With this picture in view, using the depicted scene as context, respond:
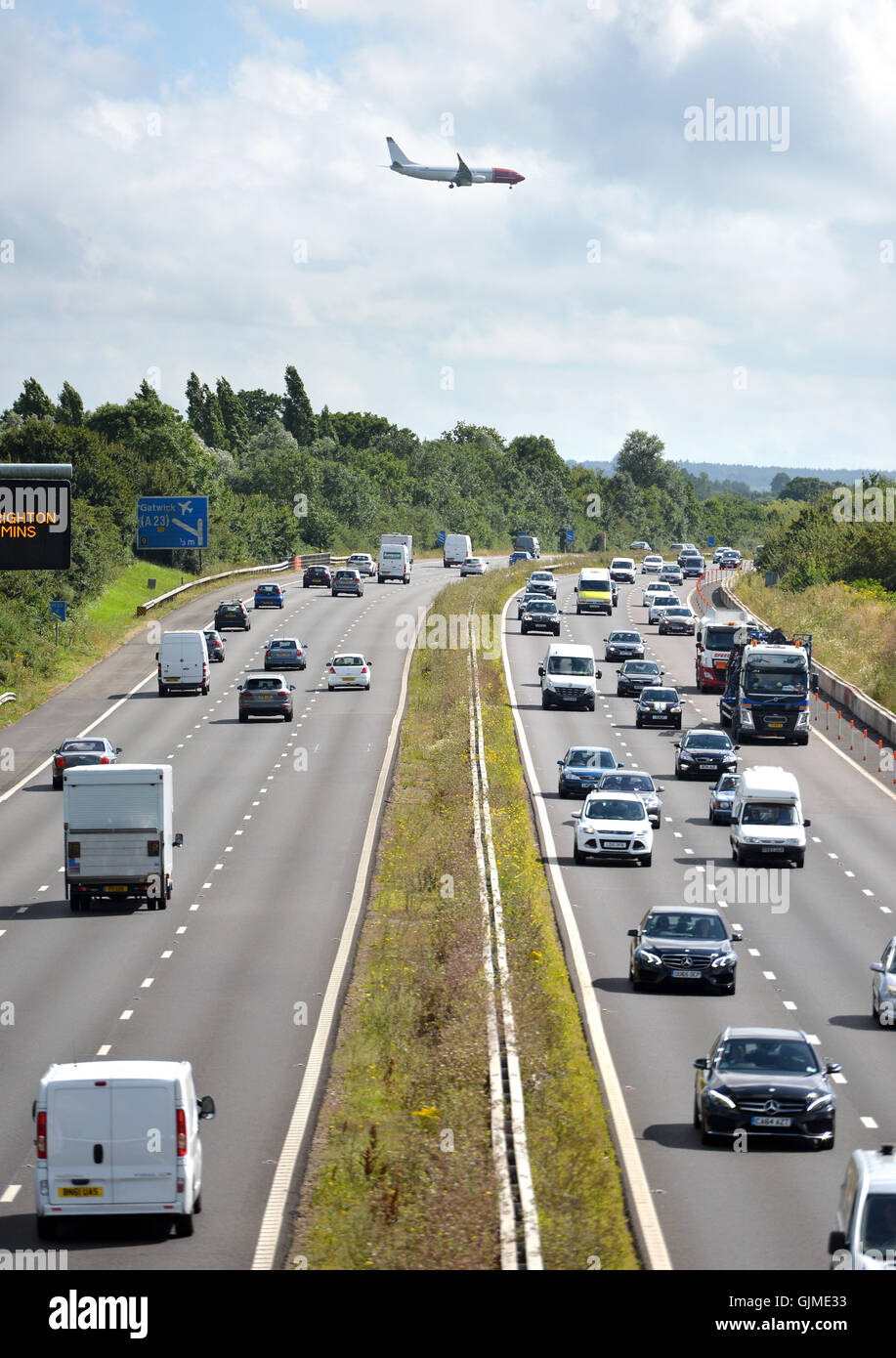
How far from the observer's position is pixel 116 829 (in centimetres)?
3816

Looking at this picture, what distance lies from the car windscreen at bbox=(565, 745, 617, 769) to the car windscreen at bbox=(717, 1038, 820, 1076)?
1189 inches

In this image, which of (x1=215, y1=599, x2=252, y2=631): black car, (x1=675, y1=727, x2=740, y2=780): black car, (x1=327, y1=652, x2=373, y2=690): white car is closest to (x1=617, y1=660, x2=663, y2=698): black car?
(x1=327, y1=652, x2=373, y2=690): white car

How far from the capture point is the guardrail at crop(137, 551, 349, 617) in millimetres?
101944

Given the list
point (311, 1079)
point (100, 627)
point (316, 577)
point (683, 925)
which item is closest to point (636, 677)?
point (100, 627)

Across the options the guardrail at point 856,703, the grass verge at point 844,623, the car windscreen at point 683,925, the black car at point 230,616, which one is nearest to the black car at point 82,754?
the car windscreen at point 683,925

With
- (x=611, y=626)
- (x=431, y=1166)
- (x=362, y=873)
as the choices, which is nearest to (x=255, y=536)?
(x=611, y=626)

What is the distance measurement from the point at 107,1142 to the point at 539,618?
76.5m

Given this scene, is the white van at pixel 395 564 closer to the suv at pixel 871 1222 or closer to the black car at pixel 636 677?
the black car at pixel 636 677

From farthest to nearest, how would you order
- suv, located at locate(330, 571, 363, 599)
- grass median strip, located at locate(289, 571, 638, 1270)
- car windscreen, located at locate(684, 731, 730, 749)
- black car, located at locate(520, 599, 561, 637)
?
suv, located at locate(330, 571, 363, 599) < black car, located at locate(520, 599, 561, 637) < car windscreen, located at locate(684, 731, 730, 749) < grass median strip, located at locate(289, 571, 638, 1270)

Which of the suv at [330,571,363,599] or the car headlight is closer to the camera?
the car headlight

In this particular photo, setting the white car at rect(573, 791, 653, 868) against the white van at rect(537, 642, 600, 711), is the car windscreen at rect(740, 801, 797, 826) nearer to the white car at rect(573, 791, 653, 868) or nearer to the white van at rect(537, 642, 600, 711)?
the white car at rect(573, 791, 653, 868)

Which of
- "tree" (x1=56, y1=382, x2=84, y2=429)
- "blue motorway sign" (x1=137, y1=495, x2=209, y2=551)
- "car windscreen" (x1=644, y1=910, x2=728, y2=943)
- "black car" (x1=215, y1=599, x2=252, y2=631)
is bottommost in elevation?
"car windscreen" (x1=644, y1=910, x2=728, y2=943)
